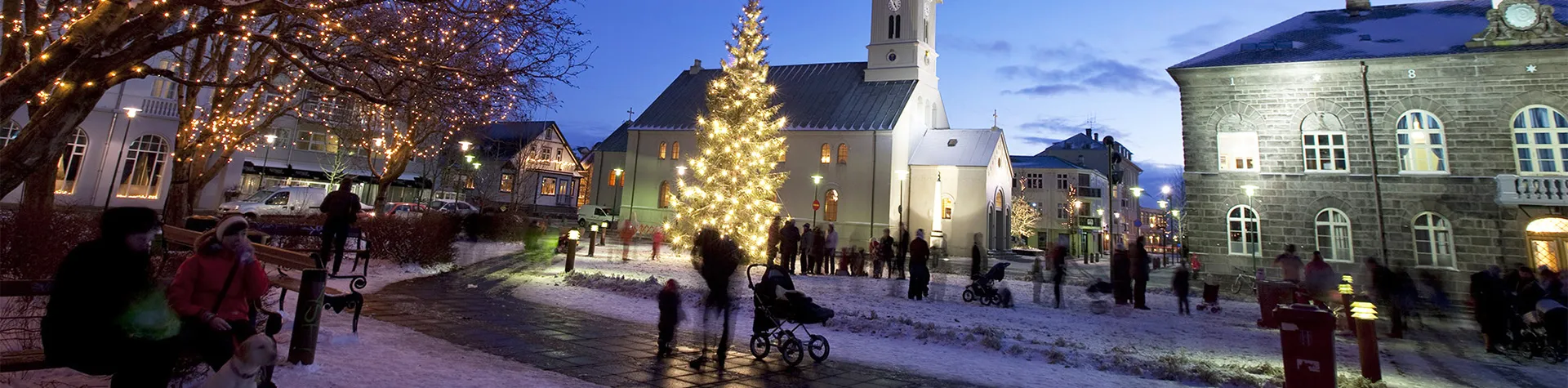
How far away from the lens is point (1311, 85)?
19719 mm

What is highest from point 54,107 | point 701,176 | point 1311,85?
point 1311,85

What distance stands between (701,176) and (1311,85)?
65.5 ft

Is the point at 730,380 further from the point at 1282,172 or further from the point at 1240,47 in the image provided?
the point at 1240,47

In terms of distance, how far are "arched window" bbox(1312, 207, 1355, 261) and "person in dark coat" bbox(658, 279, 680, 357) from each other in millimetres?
20803

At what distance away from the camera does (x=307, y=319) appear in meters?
4.92

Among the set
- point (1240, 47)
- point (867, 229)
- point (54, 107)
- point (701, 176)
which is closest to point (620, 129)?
point (867, 229)

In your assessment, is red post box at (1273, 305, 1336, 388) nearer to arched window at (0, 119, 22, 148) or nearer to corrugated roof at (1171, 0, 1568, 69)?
corrugated roof at (1171, 0, 1568, 69)

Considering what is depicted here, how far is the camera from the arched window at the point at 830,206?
35844mm

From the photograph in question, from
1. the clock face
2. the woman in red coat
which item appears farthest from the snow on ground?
the clock face

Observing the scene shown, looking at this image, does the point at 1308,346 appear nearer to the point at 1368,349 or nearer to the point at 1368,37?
the point at 1368,349

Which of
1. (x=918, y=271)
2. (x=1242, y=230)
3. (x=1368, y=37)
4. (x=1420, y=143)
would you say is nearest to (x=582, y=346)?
(x=918, y=271)

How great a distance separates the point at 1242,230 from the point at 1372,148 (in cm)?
402

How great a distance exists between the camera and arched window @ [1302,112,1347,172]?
19.5 metres

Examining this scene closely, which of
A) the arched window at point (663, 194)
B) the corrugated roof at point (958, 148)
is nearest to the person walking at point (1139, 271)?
the corrugated roof at point (958, 148)
